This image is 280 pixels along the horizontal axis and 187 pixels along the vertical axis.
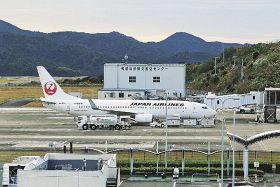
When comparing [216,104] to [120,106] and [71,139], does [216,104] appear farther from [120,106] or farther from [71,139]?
[71,139]

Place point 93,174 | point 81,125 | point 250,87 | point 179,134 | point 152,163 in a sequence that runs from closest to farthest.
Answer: point 93,174, point 152,163, point 179,134, point 81,125, point 250,87

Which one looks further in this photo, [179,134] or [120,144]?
[179,134]

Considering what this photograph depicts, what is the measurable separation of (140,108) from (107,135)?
566 inches

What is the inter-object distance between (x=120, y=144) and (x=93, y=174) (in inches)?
1264

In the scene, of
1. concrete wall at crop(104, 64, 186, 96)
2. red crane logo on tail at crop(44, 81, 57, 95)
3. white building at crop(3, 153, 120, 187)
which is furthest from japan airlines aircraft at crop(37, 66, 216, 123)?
white building at crop(3, 153, 120, 187)

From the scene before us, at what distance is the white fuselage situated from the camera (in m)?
90.8

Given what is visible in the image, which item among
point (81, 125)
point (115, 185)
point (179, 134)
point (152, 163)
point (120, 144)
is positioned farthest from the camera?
point (81, 125)

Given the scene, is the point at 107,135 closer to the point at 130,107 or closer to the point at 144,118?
the point at 144,118

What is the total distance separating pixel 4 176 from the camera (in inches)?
1791

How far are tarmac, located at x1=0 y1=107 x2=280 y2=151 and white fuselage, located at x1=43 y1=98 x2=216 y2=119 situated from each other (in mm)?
2327

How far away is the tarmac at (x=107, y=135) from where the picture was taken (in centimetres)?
6831

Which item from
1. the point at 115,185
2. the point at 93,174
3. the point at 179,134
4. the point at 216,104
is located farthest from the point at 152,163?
the point at 216,104

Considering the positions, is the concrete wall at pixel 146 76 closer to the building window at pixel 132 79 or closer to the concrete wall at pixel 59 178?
the building window at pixel 132 79

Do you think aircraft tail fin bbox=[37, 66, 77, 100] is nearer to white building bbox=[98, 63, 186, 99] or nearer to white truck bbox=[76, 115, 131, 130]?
white truck bbox=[76, 115, 131, 130]
